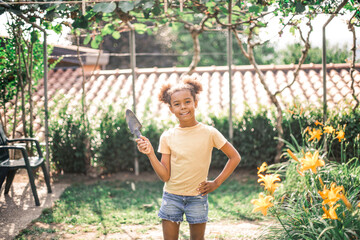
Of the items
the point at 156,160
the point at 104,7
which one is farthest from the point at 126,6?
the point at 156,160

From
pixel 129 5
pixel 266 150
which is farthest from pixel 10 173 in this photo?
pixel 266 150

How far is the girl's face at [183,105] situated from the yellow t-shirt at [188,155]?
0.09 metres

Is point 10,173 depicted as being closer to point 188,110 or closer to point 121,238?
point 121,238

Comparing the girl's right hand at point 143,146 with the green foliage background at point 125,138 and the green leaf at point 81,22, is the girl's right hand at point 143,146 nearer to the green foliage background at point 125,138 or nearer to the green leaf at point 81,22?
the green leaf at point 81,22

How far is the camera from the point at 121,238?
3.36 metres

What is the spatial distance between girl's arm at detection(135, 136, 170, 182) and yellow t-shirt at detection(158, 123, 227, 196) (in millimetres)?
A: 29

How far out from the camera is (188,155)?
2373mm

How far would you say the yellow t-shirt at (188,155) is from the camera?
93.7 inches

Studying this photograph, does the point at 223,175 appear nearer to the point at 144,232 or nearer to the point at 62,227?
the point at 144,232

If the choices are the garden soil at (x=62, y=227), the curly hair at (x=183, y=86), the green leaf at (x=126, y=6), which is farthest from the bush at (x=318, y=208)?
the green leaf at (x=126, y=6)

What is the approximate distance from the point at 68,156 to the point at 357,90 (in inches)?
161

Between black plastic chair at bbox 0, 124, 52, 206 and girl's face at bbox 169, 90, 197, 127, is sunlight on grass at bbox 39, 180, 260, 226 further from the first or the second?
girl's face at bbox 169, 90, 197, 127

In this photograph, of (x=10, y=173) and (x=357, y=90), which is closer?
(x=10, y=173)

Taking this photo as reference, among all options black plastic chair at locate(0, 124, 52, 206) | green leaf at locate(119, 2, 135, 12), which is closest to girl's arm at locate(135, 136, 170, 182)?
green leaf at locate(119, 2, 135, 12)
